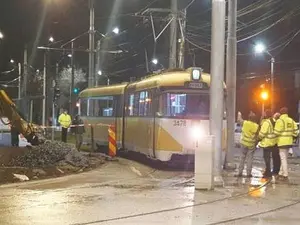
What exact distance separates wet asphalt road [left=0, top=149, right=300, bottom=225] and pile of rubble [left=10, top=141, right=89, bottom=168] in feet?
7.90

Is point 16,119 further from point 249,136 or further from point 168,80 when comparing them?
point 249,136

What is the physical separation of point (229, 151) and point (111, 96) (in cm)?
814

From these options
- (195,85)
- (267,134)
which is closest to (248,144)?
(267,134)

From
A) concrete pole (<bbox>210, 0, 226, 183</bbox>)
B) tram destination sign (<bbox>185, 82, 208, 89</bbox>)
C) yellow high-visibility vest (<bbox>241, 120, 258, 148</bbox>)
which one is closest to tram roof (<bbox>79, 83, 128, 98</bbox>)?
tram destination sign (<bbox>185, 82, 208, 89</bbox>)

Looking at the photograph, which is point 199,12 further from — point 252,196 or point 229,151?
point 252,196

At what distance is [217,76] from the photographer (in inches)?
570

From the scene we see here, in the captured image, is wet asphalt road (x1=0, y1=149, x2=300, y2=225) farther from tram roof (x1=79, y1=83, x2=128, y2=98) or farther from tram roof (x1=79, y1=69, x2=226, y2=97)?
tram roof (x1=79, y1=83, x2=128, y2=98)

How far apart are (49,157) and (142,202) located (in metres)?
7.79

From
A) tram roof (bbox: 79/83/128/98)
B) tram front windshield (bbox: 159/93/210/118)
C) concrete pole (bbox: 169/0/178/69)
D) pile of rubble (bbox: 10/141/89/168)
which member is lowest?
pile of rubble (bbox: 10/141/89/168)

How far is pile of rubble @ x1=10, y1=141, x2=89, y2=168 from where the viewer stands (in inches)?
728

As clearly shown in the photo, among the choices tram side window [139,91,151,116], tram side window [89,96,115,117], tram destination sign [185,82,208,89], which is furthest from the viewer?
tram side window [89,96,115,117]

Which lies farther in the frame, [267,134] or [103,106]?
[103,106]

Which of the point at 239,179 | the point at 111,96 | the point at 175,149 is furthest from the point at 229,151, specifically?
the point at 111,96

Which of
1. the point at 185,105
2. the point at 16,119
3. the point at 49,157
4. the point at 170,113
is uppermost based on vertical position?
the point at 185,105
